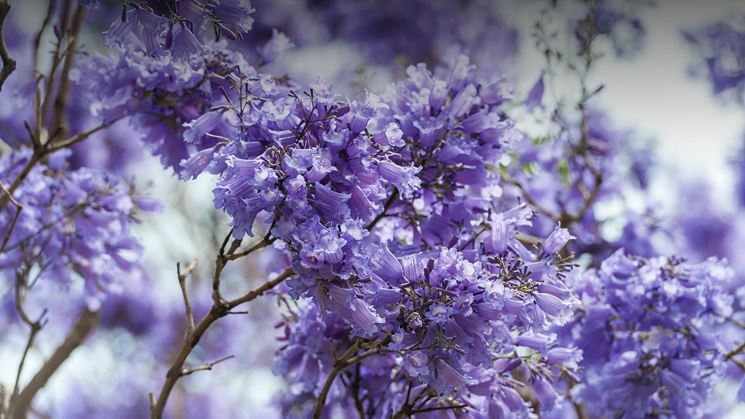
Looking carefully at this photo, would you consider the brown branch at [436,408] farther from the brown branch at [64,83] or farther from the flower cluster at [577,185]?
the brown branch at [64,83]

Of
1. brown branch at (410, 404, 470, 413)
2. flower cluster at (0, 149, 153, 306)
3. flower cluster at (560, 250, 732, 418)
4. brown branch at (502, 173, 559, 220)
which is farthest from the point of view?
brown branch at (502, 173, 559, 220)

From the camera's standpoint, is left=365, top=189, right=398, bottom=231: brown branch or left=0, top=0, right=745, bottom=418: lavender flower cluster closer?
left=0, top=0, right=745, bottom=418: lavender flower cluster

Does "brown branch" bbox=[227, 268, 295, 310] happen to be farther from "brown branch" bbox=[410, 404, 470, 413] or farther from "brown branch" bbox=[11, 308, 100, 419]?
"brown branch" bbox=[11, 308, 100, 419]

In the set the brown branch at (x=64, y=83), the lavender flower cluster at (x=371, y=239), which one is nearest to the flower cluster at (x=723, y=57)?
the lavender flower cluster at (x=371, y=239)

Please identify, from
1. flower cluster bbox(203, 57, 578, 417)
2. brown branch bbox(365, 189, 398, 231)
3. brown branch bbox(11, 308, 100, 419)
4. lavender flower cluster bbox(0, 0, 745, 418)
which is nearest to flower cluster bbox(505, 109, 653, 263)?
lavender flower cluster bbox(0, 0, 745, 418)

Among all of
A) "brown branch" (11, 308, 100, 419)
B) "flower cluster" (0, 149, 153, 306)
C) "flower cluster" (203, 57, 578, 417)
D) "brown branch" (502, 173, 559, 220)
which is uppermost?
"flower cluster" (0, 149, 153, 306)

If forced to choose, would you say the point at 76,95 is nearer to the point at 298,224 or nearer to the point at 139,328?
the point at 139,328

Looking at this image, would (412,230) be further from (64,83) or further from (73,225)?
Answer: (64,83)
